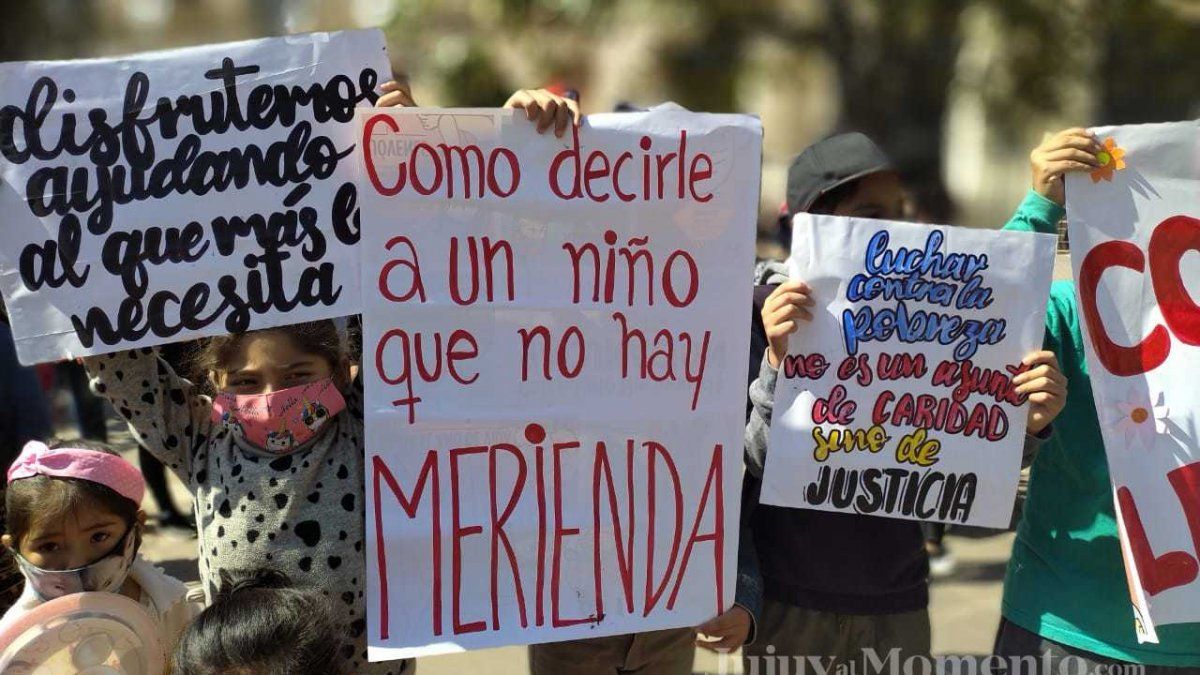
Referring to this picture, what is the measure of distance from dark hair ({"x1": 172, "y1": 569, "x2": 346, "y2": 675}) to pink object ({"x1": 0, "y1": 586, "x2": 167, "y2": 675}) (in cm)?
15

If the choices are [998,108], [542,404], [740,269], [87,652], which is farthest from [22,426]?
[998,108]

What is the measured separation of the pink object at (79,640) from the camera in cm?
236

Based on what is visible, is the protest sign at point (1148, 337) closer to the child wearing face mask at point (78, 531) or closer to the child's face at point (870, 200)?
the child's face at point (870, 200)

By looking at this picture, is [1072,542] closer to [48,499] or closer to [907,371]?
[907,371]

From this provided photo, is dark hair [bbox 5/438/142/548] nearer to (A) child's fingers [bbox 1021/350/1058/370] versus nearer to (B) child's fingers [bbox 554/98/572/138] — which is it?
(B) child's fingers [bbox 554/98/572/138]

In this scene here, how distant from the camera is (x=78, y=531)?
2.49 metres

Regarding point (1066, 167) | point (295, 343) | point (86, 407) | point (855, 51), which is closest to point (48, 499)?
point (295, 343)

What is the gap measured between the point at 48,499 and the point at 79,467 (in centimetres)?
8

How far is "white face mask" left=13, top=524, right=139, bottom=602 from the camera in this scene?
244cm

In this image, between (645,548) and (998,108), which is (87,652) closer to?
(645,548)

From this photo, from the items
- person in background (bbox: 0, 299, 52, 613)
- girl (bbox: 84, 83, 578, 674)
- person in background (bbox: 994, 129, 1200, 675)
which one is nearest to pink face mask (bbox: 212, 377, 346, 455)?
girl (bbox: 84, 83, 578, 674)

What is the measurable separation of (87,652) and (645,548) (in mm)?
1036

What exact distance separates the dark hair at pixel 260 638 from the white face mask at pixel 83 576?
266 millimetres

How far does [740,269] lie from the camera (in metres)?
2.56
